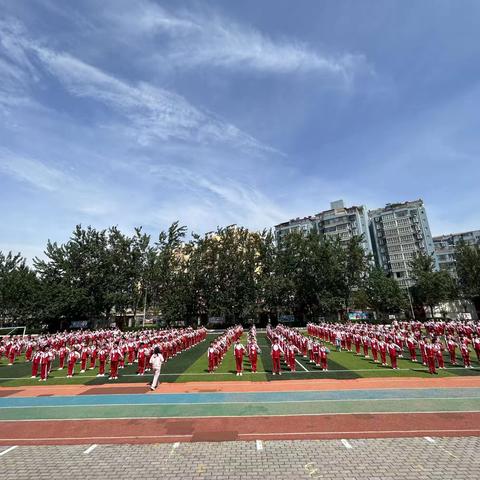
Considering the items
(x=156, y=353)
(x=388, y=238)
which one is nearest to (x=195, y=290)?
(x=156, y=353)

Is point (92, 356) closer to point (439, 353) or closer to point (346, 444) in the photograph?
point (346, 444)

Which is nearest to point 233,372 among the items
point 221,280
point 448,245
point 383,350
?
point 383,350

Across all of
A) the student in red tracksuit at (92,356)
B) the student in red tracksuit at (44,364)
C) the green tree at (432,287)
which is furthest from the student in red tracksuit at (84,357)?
the green tree at (432,287)

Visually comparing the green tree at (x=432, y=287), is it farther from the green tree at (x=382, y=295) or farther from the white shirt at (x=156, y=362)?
the white shirt at (x=156, y=362)

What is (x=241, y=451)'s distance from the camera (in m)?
8.66

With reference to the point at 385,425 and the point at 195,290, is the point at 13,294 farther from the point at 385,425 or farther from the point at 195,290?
the point at 385,425

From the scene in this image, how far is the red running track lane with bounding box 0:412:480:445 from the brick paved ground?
491mm

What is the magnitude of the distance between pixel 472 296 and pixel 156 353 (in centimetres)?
6722

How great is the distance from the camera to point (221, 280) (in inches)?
2437

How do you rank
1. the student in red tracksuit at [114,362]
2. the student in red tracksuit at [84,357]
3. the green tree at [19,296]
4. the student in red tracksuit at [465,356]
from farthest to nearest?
the green tree at [19,296]
the student in red tracksuit at [84,357]
the student in red tracksuit at [465,356]
the student in red tracksuit at [114,362]

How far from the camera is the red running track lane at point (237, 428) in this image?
966cm

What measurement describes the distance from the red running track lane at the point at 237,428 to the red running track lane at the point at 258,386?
4.29 m

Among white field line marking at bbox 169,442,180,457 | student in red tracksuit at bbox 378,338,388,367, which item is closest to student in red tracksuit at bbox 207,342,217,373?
student in red tracksuit at bbox 378,338,388,367

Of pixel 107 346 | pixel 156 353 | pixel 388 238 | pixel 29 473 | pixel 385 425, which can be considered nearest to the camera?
pixel 29 473
